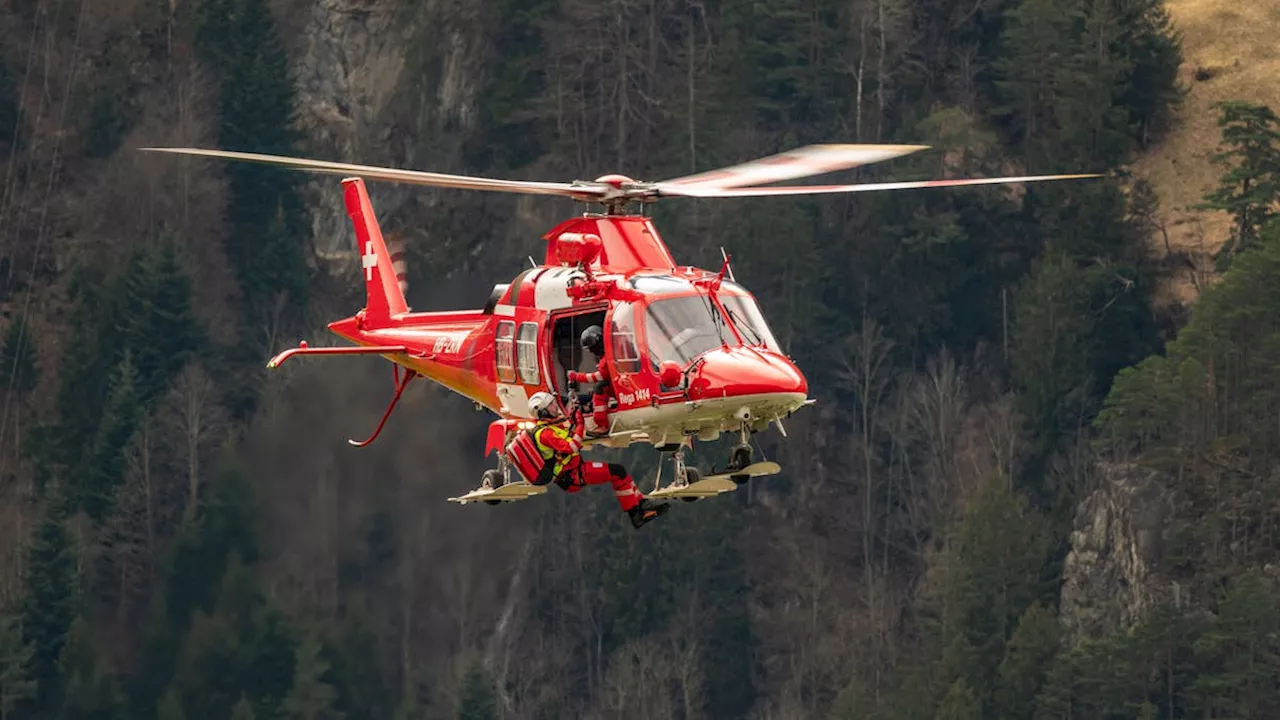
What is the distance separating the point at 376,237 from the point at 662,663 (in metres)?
58.6

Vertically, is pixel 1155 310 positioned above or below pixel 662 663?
above

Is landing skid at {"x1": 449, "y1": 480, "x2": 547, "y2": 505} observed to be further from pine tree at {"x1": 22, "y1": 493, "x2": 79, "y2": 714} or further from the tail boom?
pine tree at {"x1": 22, "y1": 493, "x2": 79, "y2": 714}

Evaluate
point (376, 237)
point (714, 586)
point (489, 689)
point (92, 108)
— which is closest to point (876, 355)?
point (714, 586)

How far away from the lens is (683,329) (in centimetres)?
5300

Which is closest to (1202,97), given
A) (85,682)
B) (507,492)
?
(85,682)

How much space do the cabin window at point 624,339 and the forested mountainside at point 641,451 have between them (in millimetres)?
49978

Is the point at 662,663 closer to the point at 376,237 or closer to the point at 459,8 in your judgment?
the point at 459,8

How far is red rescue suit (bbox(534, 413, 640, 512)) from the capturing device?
174ft

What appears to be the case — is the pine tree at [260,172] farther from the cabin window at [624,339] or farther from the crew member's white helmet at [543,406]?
the cabin window at [624,339]

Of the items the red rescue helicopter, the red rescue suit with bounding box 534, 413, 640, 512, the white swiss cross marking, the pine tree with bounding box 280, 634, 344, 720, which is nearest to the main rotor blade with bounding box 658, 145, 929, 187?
the red rescue helicopter

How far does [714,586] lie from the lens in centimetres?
11969

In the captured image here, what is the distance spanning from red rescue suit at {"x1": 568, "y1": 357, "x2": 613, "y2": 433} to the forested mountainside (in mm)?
49872

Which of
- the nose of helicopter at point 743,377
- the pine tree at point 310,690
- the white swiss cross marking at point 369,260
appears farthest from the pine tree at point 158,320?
the nose of helicopter at point 743,377

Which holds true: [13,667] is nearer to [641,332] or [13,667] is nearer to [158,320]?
[158,320]
